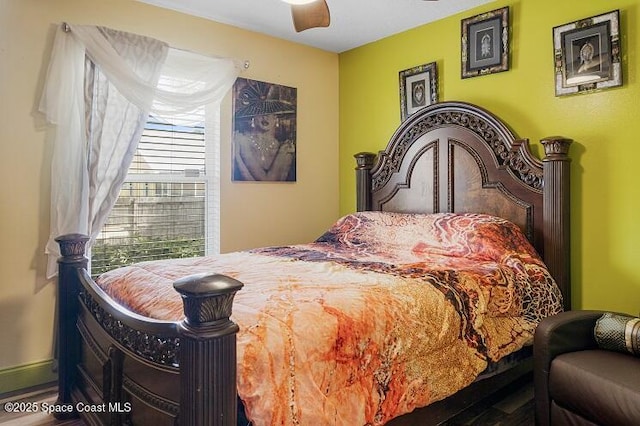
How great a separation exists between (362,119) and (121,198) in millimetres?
2222

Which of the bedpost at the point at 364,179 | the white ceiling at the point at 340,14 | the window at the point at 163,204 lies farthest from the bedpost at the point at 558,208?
the window at the point at 163,204

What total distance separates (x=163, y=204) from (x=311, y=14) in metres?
1.77

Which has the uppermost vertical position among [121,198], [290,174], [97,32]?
[97,32]

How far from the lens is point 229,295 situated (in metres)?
1.14

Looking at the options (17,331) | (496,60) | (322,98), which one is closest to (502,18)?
(496,60)

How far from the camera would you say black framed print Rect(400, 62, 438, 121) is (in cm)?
345

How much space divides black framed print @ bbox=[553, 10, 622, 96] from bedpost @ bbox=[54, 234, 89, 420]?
9.88 feet

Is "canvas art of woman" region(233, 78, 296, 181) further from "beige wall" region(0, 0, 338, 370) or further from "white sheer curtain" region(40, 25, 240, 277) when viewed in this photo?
"white sheer curtain" region(40, 25, 240, 277)

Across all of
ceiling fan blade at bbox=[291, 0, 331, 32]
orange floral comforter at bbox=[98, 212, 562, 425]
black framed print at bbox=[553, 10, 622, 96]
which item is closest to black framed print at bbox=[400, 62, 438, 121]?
black framed print at bbox=[553, 10, 622, 96]

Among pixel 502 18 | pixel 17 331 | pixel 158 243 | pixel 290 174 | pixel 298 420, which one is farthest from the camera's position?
pixel 290 174

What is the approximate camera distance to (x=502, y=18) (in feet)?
Answer: 9.78

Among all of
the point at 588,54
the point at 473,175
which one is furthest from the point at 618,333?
the point at 588,54

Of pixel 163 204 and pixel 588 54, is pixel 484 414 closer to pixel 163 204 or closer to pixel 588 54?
pixel 588 54

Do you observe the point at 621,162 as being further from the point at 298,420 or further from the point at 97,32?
the point at 97,32
